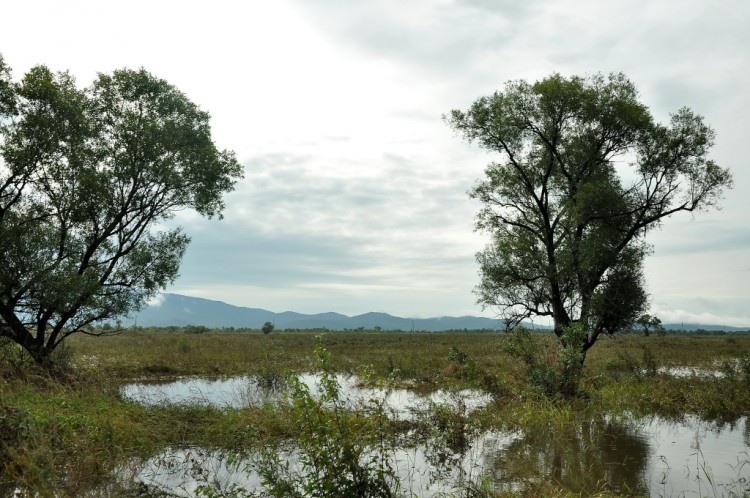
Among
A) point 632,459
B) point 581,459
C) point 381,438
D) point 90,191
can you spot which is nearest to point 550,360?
point 632,459

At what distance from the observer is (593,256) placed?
2227cm

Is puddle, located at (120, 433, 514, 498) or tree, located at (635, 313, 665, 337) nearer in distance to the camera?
puddle, located at (120, 433, 514, 498)

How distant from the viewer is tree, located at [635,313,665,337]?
23578mm

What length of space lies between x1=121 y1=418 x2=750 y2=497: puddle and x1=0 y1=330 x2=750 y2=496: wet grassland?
0.16 feet

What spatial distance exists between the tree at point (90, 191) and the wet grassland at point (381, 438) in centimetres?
258

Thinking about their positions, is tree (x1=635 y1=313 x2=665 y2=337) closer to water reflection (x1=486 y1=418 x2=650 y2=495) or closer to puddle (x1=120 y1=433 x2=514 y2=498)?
water reflection (x1=486 y1=418 x2=650 y2=495)

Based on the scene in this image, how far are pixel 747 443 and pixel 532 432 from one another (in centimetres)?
495

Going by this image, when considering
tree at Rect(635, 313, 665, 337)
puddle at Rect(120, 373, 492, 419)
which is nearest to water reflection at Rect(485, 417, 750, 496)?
puddle at Rect(120, 373, 492, 419)

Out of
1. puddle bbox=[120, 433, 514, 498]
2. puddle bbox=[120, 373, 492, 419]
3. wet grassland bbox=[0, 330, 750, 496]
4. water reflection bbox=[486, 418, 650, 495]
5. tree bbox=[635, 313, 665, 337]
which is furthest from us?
tree bbox=[635, 313, 665, 337]

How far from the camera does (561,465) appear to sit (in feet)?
34.9

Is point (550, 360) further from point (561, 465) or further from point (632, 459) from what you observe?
point (561, 465)

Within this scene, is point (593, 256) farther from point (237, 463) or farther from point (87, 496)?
point (87, 496)

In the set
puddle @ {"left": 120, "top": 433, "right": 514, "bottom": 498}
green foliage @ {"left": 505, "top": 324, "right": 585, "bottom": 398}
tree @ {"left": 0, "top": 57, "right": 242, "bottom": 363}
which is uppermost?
tree @ {"left": 0, "top": 57, "right": 242, "bottom": 363}

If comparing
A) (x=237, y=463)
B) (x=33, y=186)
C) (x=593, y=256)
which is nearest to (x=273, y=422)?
(x=237, y=463)
